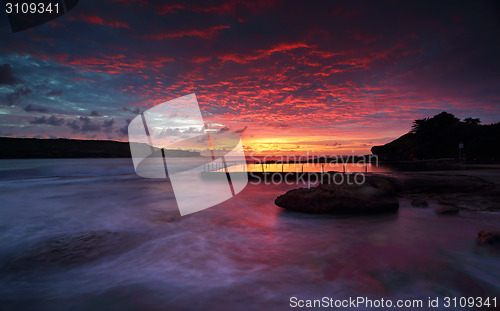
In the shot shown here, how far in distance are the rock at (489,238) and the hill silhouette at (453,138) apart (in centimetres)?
3599

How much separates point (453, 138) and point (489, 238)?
53280 millimetres

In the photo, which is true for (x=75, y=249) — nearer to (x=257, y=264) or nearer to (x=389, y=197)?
(x=257, y=264)

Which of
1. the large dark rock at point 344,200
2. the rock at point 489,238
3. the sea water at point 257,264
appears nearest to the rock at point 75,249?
the sea water at point 257,264

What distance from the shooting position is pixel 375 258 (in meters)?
4.77

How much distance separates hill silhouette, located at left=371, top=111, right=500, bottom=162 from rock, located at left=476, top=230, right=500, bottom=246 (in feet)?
118

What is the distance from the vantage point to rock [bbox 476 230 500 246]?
5.01 metres

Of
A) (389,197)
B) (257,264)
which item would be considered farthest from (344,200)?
(257,264)

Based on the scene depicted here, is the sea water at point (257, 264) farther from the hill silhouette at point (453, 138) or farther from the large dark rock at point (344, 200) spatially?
the hill silhouette at point (453, 138)

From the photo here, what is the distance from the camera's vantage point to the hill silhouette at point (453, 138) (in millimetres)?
31448

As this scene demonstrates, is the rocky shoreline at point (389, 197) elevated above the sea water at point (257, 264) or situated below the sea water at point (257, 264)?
above

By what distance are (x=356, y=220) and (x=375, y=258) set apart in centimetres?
277

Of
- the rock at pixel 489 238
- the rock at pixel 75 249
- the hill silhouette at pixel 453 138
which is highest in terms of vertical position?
the hill silhouette at pixel 453 138

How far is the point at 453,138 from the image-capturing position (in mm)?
44375

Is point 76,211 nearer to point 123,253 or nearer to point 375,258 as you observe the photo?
point 123,253
